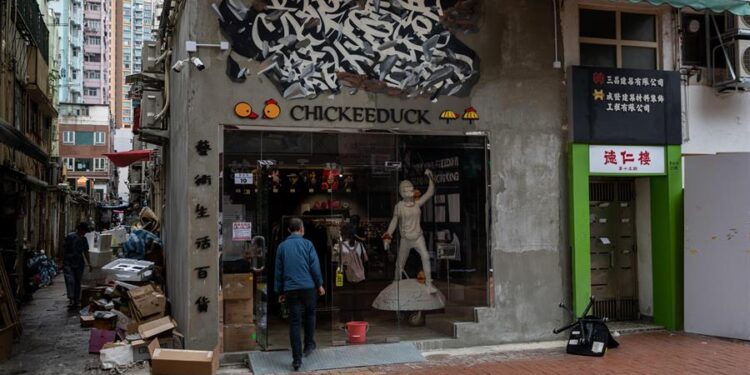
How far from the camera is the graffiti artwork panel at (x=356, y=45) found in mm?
8141

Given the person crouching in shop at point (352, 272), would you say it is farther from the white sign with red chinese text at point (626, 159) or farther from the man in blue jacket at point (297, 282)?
the white sign with red chinese text at point (626, 159)

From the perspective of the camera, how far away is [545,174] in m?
9.37

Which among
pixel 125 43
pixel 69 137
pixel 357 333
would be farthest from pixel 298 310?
pixel 125 43

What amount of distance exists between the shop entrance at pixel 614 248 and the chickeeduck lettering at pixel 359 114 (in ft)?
12.3

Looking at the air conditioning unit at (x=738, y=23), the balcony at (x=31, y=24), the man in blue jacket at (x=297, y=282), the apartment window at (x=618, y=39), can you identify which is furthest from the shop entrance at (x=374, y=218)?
the balcony at (x=31, y=24)

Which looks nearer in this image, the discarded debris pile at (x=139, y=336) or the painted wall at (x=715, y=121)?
the discarded debris pile at (x=139, y=336)

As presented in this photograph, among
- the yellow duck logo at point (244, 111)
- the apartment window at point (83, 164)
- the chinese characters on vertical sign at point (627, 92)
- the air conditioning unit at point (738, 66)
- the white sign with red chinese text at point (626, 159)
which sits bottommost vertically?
the white sign with red chinese text at point (626, 159)

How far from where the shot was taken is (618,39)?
10.1 m

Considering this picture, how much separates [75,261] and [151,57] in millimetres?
4630

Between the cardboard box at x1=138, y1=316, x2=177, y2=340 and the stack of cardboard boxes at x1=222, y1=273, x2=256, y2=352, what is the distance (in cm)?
81

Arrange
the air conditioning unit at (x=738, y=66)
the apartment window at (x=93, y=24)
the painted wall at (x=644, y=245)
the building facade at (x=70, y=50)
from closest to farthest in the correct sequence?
the air conditioning unit at (x=738, y=66) < the painted wall at (x=644, y=245) < the building facade at (x=70, y=50) < the apartment window at (x=93, y=24)

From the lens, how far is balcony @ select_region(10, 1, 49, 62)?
15.6 meters

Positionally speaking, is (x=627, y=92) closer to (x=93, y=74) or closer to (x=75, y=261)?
(x=75, y=261)

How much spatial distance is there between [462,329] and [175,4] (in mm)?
6791
